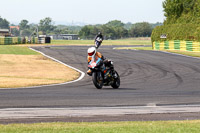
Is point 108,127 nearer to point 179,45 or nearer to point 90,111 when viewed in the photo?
point 90,111

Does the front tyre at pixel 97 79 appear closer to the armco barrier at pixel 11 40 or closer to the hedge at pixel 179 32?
the hedge at pixel 179 32

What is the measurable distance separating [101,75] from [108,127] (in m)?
7.60

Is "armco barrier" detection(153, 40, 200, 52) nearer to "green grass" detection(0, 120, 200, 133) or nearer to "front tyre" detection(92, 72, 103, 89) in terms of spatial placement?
"front tyre" detection(92, 72, 103, 89)

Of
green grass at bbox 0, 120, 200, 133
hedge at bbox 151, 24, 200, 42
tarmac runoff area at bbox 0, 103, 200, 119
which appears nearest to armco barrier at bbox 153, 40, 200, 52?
hedge at bbox 151, 24, 200, 42

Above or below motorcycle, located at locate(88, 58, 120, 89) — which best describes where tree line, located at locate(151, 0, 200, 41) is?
above

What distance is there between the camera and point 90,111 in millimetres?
9859

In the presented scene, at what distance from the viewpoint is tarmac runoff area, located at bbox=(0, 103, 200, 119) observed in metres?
9.26

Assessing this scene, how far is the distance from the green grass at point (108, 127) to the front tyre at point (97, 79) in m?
6.79

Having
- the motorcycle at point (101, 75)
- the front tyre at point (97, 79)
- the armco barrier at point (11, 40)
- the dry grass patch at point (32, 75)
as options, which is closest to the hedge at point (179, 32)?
the dry grass patch at point (32, 75)

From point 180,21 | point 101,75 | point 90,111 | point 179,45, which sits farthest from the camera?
point 180,21

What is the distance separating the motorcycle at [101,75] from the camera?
49.0 ft

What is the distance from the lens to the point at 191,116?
9.45m

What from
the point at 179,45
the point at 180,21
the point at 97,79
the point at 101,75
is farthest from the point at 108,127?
the point at 180,21

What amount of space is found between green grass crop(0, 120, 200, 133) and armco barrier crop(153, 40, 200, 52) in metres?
43.1
